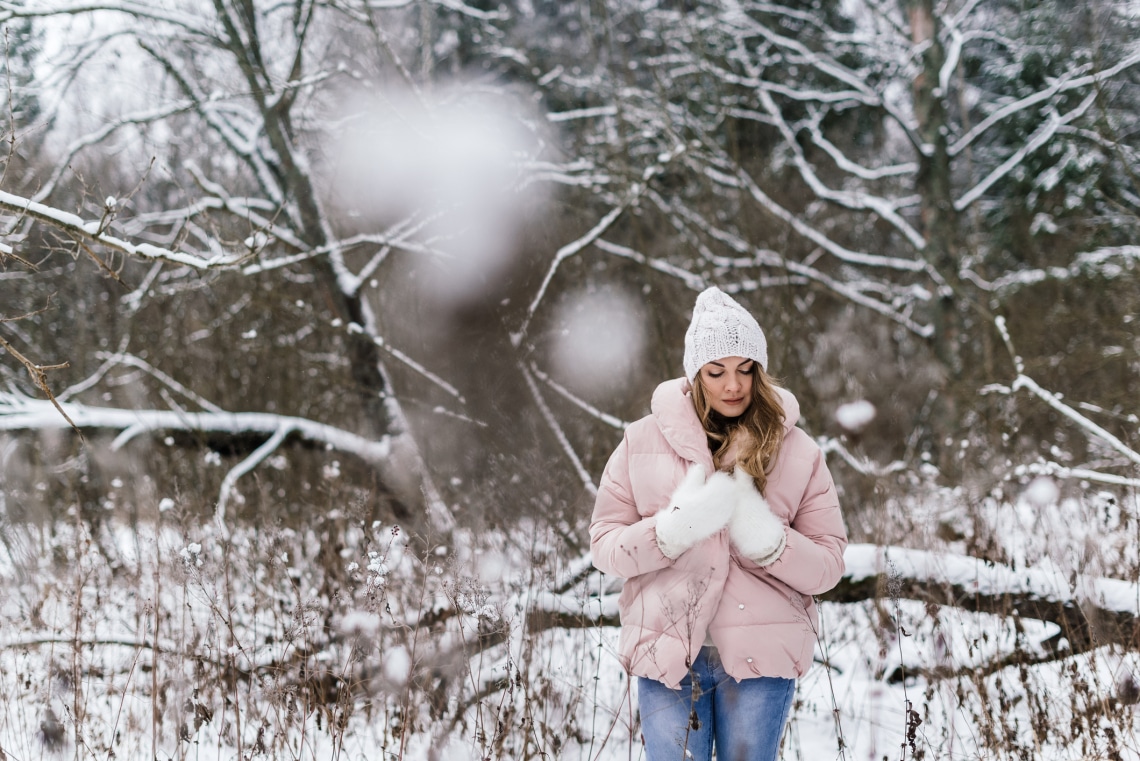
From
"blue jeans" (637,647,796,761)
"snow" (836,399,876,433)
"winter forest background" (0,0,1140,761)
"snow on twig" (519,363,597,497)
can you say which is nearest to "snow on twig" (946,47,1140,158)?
"winter forest background" (0,0,1140,761)

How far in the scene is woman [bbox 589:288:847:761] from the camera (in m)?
1.78

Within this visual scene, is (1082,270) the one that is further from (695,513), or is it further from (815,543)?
(695,513)

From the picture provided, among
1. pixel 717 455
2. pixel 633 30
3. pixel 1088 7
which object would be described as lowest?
pixel 717 455

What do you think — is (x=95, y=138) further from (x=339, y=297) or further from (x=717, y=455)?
(x=717, y=455)

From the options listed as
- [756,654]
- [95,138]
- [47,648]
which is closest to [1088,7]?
[756,654]

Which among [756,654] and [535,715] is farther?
[535,715]

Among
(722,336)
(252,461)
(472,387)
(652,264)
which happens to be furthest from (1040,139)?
(252,461)

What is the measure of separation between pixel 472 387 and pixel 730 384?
4.07 metres

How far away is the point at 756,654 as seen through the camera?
1.80 meters

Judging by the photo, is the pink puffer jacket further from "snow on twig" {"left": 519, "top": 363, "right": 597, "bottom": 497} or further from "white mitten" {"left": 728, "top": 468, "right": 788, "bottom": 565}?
"snow on twig" {"left": 519, "top": 363, "right": 597, "bottom": 497}

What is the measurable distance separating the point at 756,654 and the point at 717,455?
1.63 feet

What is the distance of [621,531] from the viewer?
6.21 feet

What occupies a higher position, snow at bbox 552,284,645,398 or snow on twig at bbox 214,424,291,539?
snow at bbox 552,284,645,398

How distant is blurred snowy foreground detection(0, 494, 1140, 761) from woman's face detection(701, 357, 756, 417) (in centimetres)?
68
